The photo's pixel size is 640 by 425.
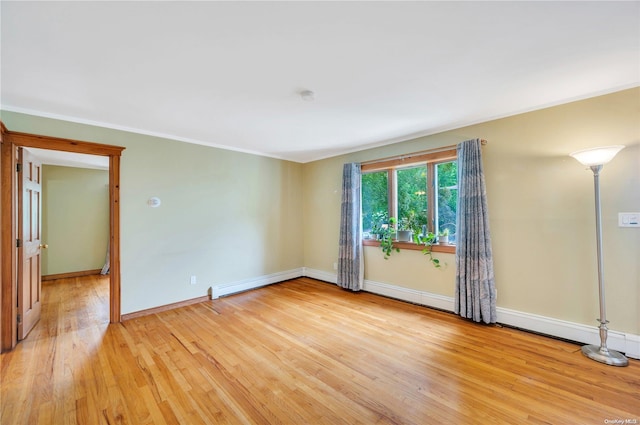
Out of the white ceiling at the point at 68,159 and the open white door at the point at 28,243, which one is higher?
the white ceiling at the point at 68,159

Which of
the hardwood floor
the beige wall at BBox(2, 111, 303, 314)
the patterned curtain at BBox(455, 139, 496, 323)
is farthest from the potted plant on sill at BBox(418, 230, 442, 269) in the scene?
the beige wall at BBox(2, 111, 303, 314)

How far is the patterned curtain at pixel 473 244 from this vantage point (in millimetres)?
3049

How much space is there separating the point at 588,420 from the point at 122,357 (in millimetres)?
3624

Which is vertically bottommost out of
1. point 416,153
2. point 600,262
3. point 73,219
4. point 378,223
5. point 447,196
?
point 600,262

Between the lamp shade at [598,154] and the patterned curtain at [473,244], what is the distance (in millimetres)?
889

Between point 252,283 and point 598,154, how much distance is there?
466 centimetres

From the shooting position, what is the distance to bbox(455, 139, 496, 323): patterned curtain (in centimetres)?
305

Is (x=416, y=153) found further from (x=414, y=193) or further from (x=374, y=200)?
(x=374, y=200)

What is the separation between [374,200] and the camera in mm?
4480

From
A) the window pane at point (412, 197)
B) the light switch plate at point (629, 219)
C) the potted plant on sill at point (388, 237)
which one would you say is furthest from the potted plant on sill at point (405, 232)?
the light switch plate at point (629, 219)

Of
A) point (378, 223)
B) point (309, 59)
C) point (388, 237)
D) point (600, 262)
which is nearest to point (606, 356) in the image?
point (600, 262)

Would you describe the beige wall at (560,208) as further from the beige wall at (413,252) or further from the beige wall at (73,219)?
the beige wall at (73,219)

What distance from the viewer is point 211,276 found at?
4.14 metres

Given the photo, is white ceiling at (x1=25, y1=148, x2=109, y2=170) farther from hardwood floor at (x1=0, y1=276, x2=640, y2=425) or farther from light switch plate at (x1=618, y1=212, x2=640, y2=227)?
light switch plate at (x1=618, y1=212, x2=640, y2=227)
